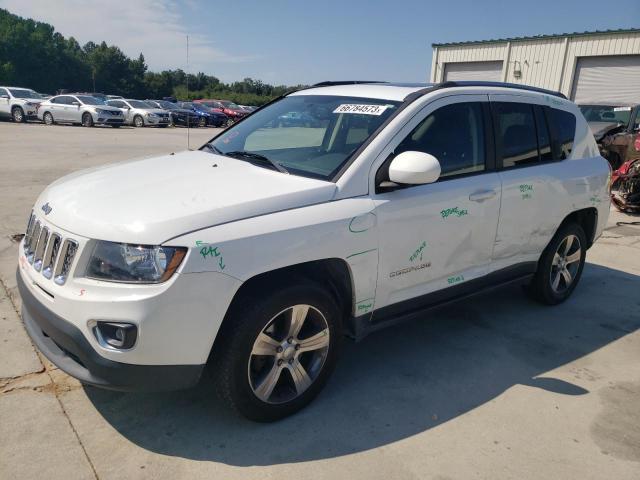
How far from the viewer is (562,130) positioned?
459cm

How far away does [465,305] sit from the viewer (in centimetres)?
491

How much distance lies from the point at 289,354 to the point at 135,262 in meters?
1.00

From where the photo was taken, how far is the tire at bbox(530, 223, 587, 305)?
15.2 feet

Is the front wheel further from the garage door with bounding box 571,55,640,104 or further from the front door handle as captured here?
the front door handle

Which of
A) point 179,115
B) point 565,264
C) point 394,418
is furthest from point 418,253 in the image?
point 179,115

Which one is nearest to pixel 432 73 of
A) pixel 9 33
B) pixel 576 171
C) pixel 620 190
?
pixel 620 190

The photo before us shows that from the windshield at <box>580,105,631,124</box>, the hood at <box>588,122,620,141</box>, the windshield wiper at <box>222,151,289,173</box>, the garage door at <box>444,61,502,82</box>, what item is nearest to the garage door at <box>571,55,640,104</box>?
the garage door at <box>444,61,502,82</box>

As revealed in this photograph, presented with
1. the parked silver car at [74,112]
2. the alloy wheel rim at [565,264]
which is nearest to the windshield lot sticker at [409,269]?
the alloy wheel rim at [565,264]

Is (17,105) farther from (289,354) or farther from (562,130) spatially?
(289,354)

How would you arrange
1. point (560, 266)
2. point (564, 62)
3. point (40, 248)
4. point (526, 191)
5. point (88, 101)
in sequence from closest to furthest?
point (40, 248)
point (526, 191)
point (560, 266)
point (564, 62)
point (88, 101)

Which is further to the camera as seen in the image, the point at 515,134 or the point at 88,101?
the point at 88,101

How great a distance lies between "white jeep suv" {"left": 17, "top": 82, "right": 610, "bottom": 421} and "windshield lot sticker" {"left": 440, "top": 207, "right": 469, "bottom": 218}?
0.01 m

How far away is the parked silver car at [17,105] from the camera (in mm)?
25609

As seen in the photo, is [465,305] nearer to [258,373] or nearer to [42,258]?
[258,373]
